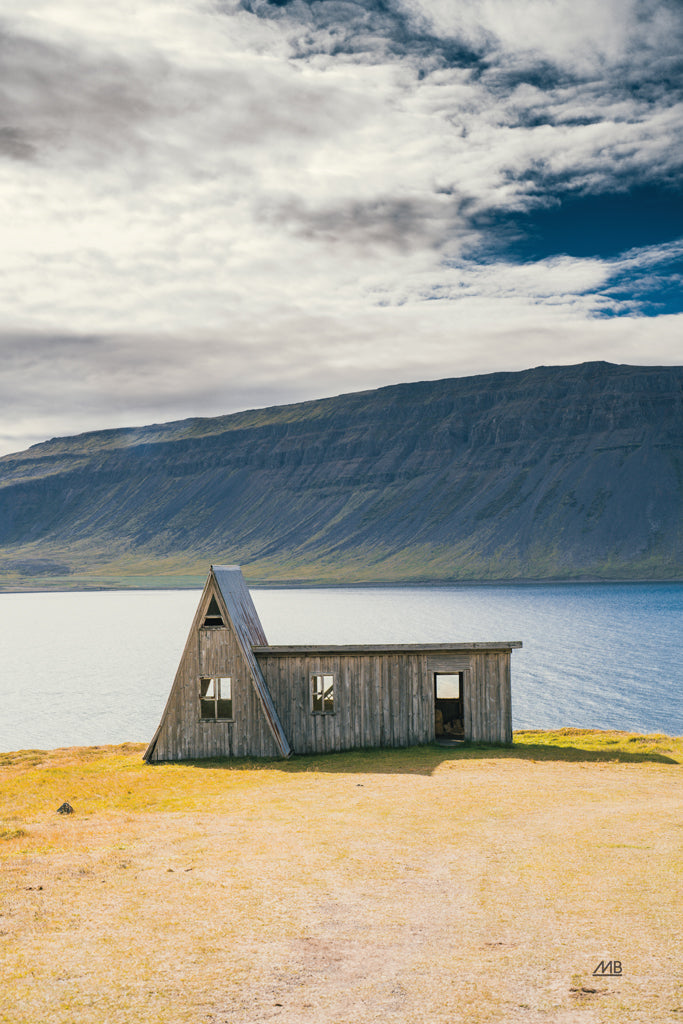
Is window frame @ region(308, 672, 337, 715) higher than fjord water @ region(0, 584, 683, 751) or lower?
higher

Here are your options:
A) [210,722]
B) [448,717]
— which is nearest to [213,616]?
[210,722]

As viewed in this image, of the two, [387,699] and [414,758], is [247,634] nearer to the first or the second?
Answer: [387,699]

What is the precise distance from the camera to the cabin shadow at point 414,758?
2994 centimetres

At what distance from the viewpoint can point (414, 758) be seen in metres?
31.3

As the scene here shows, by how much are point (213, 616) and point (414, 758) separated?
984 cm

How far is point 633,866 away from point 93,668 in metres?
87.6

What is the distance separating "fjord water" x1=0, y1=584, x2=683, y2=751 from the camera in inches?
2441

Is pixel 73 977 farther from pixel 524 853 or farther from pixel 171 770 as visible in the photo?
pixel 171 770

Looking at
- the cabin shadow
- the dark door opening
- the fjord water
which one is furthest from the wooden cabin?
the fjord water

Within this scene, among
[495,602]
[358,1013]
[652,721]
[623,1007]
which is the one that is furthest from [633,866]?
[495,602]

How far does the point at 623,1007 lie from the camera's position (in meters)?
10.1

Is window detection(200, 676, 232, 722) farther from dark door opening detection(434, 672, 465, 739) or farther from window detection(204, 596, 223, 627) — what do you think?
dark door opening detection(434, 672, 465, 739)

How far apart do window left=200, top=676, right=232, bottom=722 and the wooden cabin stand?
4 cm
